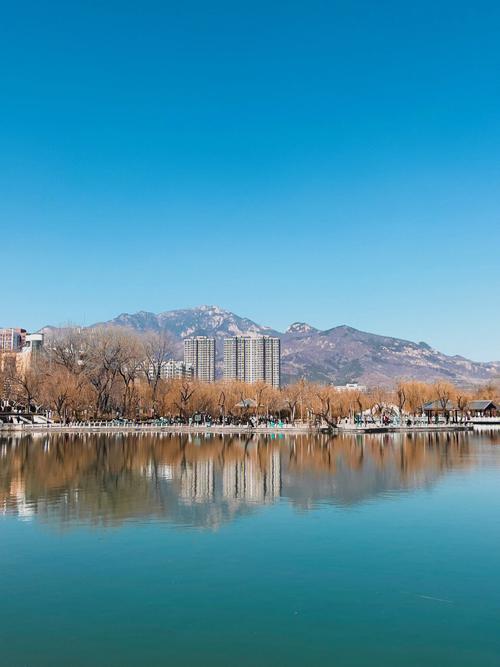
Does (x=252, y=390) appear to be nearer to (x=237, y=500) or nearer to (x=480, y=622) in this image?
(x=237, y=500)

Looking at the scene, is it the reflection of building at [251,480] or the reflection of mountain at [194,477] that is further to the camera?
the reflection of building at [251,480]

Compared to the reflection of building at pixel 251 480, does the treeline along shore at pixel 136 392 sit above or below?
above

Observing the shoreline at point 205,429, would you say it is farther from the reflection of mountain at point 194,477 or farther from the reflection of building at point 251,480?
the reflection of building at point 251,480

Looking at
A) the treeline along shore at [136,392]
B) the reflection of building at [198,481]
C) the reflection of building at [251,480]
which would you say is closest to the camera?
the reflection of building at [198,481]

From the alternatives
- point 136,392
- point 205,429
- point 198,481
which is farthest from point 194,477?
point 136,392

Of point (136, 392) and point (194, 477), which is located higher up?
point (136, 392)

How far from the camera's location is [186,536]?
49.3 ft

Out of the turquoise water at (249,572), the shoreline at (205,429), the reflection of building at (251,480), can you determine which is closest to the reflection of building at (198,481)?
the turquoise water at (249,572)

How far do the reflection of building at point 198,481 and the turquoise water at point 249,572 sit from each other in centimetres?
20

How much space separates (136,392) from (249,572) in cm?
6062

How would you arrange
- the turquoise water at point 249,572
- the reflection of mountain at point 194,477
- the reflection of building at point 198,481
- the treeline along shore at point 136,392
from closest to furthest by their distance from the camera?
the turquoise water at point 249,572 < the reflection of mountain at point 194,477 < the reflection of building at point 198,481 < the treeline along shore at point 136,392

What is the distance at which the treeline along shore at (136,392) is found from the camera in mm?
65000

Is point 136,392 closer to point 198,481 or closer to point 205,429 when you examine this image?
point 205,429

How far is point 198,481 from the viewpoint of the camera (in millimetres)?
25172
